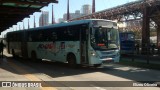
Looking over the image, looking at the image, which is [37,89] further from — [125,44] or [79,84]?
[125,44]

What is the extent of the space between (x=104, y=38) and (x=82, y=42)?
1.26 meters

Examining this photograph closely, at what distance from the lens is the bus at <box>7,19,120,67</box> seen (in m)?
17.6

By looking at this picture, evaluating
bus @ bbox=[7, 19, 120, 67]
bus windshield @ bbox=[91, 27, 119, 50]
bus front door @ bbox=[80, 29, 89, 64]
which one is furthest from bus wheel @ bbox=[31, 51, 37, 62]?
bus windshield @ bbox=[91, 27, 119, 50]

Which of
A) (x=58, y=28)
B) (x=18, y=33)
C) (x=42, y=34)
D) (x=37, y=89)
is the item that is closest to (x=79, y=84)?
(x=37, y=89)

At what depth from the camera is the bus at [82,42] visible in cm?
1758

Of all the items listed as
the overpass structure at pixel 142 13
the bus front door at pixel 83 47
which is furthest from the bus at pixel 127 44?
the bus front door at pixel 83 47

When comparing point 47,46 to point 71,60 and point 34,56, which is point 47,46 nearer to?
point 34,56

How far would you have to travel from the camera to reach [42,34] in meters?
23.9

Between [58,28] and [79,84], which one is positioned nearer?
[79,84]

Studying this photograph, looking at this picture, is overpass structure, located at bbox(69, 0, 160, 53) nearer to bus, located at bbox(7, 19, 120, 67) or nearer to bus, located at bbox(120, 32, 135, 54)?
bus, located at bbox(120, 32, 135, 54)

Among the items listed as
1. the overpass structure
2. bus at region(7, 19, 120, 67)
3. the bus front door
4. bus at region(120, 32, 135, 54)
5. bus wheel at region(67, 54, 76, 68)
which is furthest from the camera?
the overpass structure

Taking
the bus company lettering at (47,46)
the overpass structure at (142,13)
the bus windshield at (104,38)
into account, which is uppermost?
the overpass structure at (142,13)

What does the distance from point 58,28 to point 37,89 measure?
10.5 metres

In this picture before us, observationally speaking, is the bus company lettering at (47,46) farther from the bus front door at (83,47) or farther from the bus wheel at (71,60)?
the bus front door at (83,47)
